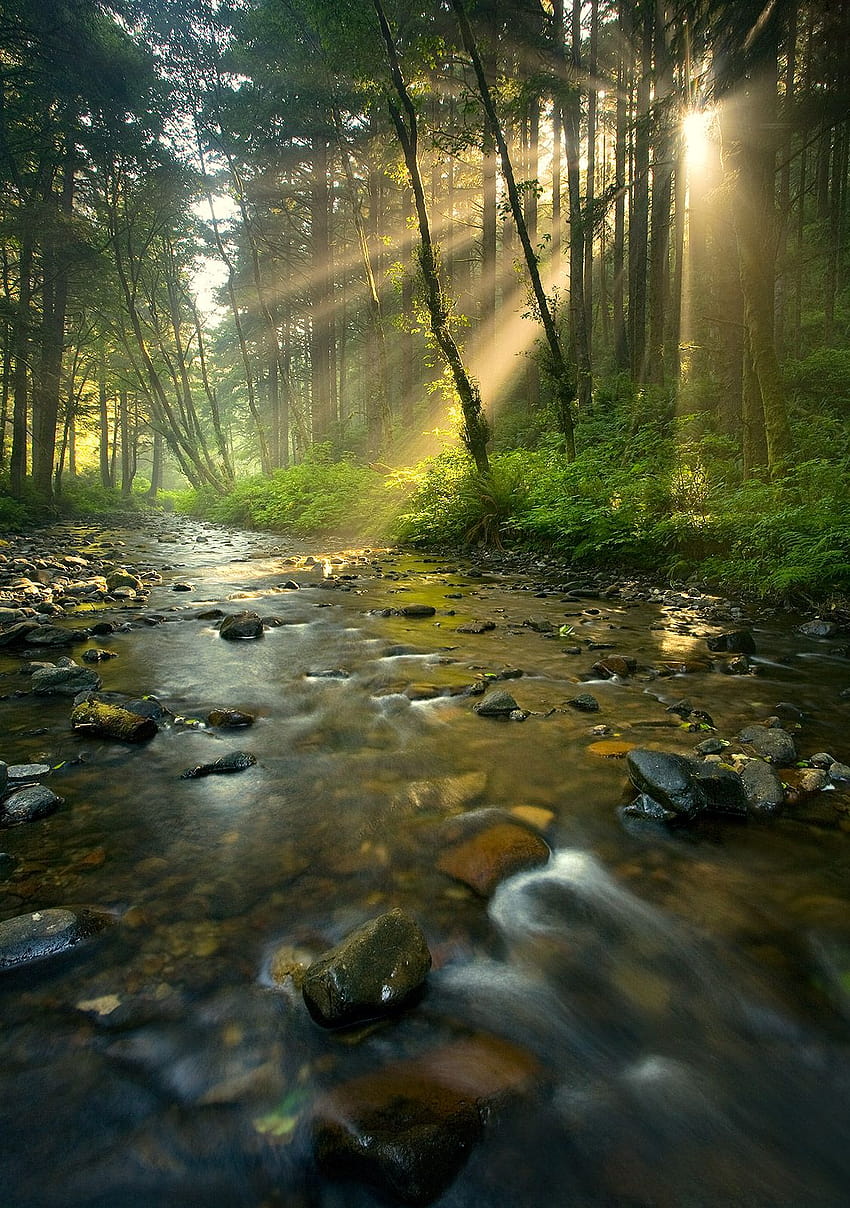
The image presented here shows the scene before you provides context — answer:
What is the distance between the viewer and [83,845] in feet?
7.89

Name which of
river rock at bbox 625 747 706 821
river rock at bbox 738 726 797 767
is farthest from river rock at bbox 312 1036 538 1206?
river rock at bbox 738 726 797 767

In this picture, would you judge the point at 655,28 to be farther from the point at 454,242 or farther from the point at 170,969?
the point at 170,969

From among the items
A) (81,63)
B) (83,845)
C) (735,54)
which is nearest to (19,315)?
(81,63)

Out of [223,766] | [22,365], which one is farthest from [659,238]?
[22,365]

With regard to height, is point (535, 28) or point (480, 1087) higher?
point (535, 28)

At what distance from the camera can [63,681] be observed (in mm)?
4285

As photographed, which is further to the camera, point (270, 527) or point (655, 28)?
point (270, 527)

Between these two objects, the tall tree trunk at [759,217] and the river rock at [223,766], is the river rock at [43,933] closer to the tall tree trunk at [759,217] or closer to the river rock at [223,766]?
the river rock at [223,766]

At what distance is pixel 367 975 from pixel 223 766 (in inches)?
68.0

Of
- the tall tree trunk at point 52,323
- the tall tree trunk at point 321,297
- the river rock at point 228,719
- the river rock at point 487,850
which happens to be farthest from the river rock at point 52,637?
the tall tree trunk at point 321,297

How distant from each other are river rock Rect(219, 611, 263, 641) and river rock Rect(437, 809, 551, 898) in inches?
153

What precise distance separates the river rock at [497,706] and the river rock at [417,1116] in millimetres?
2258

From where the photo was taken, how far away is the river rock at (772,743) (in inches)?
119

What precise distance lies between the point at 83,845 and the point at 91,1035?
0.99 metres
